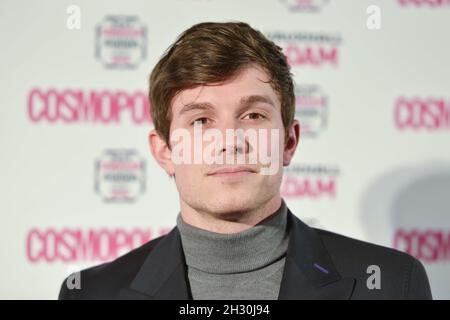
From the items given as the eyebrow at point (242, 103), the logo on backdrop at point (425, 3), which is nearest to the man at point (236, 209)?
the eyebrow at point (242, 103)

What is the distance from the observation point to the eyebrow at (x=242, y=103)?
4.46 feet

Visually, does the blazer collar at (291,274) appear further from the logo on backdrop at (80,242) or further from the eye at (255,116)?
the logo on backdrop at (80,242)

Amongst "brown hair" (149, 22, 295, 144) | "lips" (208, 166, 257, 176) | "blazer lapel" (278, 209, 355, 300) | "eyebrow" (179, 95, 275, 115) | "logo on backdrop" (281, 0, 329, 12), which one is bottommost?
"blazer lapel" (278, 209, 355, 300)

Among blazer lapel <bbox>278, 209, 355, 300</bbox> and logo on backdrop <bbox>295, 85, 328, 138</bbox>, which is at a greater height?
logo on backdrop <bbox>295, 85, 328, 138</bbox>

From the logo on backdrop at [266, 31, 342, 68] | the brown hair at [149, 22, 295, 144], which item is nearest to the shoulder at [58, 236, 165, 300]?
the brown hair at [149, 22, 295, 144]

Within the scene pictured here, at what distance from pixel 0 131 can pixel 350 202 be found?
1.19 m

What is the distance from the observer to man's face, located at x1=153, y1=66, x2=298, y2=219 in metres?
1.33

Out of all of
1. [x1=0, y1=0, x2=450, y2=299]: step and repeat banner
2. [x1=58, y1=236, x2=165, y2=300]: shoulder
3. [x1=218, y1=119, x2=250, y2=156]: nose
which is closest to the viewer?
[x1=218, y1=119, x2=250, y2=156]: nose

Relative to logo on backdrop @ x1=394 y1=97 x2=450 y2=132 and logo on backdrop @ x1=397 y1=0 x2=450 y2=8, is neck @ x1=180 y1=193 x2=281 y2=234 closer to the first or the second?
logo on backdrop @ x1=394 y1=97 x2=450 y2=132

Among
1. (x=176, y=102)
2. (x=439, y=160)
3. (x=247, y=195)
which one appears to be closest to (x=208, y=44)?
(x=176, y=102)

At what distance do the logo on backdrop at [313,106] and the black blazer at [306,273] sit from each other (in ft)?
2.04

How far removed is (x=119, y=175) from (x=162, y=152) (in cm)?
56

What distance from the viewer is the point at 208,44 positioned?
4.66 ft
